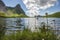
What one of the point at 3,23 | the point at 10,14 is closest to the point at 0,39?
the point at 3,23

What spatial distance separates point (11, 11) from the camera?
111 inches

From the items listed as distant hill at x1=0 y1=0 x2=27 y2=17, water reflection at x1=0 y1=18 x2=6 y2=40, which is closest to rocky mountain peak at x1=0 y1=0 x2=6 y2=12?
distant hill at x1=0 y1=0 x2=27 y2=17

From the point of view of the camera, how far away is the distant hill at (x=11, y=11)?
2.79 meters

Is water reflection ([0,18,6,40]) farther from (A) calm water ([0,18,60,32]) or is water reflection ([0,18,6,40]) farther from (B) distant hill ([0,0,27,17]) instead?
(B) distant hill ([0,0,27,17])

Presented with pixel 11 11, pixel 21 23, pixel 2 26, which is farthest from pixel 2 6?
pixel 21 23

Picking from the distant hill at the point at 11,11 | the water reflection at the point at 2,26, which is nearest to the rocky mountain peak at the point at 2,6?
the distant hill at the point at 11,11

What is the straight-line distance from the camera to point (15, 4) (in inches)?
111

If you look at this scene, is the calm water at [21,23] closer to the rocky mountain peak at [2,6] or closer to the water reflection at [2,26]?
the water reflection at [2,26]

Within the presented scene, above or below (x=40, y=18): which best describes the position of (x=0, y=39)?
below

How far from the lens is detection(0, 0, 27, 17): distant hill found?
2795mm

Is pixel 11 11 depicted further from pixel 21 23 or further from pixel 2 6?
pixel 21 23

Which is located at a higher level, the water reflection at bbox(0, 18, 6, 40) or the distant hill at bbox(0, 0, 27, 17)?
the distant hill at bbox(0, 0, 27, 17)

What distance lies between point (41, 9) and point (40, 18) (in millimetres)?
174

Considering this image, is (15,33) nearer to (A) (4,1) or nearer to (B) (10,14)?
(B) (10,14)
